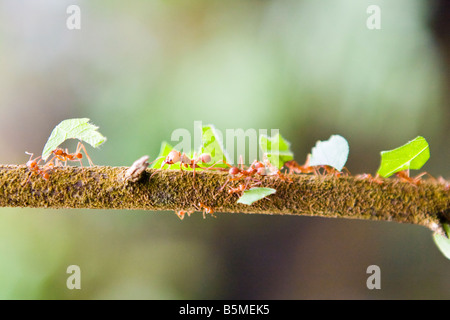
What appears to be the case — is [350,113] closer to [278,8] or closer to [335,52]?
[335,52]

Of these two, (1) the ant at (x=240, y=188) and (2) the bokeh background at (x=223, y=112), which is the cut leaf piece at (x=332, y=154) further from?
(2) the bokeh background at (x=223, y=112)

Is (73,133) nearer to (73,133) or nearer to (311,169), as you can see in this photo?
(73,133)

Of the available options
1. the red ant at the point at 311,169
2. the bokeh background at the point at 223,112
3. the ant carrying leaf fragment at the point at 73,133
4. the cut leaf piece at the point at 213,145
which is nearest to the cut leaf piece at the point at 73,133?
the ant carrying leaf fragment at the point at 73,133

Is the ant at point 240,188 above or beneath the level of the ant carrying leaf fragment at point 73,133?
beneath

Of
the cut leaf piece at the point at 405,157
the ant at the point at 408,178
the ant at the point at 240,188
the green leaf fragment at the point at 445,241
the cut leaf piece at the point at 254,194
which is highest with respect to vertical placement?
the cut leaf piece at the point at 405,157

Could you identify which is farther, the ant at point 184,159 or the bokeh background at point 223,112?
the bokeh background at point 223,112

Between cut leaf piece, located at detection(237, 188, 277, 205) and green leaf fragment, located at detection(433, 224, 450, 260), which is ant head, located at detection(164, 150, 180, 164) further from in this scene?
green leaf fragment, located at detection(433, 224, 450, 260)

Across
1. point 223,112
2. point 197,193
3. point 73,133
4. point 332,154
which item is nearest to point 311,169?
point 332,154
